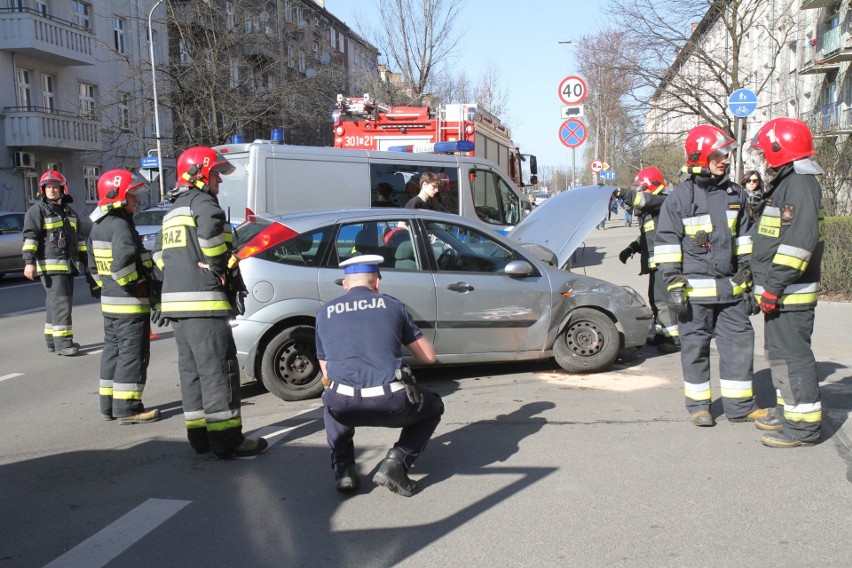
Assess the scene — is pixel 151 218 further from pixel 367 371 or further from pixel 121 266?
pixel 367 371

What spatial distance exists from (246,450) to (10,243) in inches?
575

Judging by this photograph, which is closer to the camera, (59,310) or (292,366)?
(292,366)

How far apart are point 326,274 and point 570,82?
874 centimetres

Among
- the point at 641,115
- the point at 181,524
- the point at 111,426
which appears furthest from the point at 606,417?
the point at 641,115

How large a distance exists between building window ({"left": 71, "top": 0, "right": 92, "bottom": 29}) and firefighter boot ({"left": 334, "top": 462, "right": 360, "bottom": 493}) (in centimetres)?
2877

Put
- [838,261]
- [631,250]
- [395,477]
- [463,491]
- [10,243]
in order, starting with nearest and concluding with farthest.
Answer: [395,477]
[463,491]
[631,250]
[838,261]
[10,243]

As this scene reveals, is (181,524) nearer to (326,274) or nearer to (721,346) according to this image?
(326,274)

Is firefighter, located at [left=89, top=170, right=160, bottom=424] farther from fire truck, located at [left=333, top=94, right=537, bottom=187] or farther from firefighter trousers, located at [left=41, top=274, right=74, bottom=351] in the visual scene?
fire truck, located at [left=333, top=94, right=537, bottom=187]

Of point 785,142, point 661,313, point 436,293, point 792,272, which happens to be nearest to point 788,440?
point 792,272

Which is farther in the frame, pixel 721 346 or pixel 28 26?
pixel 28 26

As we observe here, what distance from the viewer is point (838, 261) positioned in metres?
10.7

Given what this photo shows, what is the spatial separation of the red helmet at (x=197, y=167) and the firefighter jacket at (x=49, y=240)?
15.4ft

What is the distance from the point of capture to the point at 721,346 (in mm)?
5242

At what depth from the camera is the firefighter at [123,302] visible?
5734mm
